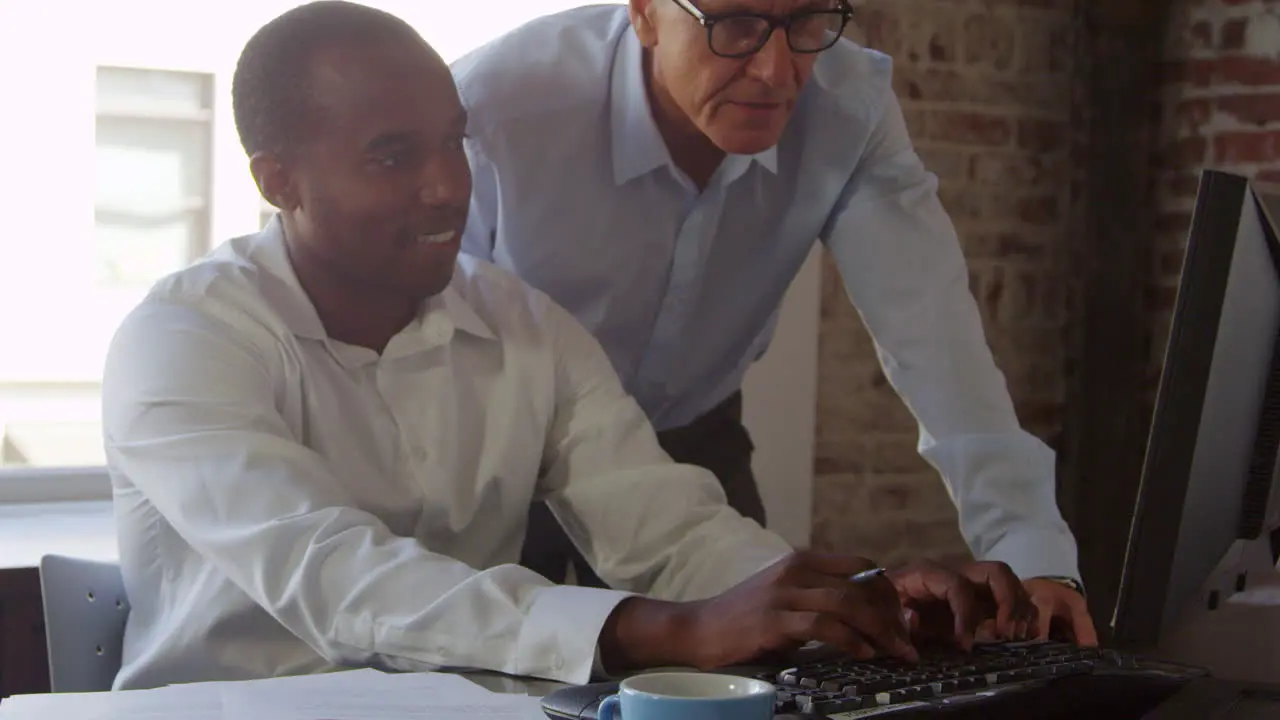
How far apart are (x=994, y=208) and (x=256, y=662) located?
89.0 inches

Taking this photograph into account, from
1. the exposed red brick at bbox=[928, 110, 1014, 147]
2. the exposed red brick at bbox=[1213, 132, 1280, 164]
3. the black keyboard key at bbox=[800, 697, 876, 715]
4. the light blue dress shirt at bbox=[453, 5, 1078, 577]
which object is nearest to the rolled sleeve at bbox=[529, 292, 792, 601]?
the light blue dress shirt at bbox=[453, 5, 1078, 577]

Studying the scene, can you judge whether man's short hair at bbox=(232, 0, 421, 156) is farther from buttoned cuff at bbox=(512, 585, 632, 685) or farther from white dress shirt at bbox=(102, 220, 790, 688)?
buttoned cuff at bbox=(512, 585, 632, 685)

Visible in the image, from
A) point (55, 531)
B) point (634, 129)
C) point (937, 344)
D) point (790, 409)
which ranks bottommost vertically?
point (55, 531)

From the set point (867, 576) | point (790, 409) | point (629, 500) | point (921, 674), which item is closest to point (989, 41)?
point (790, 409)

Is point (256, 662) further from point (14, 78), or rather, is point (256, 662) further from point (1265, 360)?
point (14, 78)

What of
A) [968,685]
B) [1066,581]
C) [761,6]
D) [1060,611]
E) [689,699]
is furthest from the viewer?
[761,6]

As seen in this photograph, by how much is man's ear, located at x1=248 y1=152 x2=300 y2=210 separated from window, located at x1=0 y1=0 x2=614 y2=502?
1.05 m

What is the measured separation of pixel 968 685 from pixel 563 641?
1.13 feet

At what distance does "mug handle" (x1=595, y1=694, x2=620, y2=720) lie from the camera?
0.86 meters

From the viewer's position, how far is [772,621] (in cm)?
115

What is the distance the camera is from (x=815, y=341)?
121 inches

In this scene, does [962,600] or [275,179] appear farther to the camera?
[275,179]

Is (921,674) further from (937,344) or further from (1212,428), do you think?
(937,344)

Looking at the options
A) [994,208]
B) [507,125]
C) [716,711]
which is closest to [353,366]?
[507,125]
